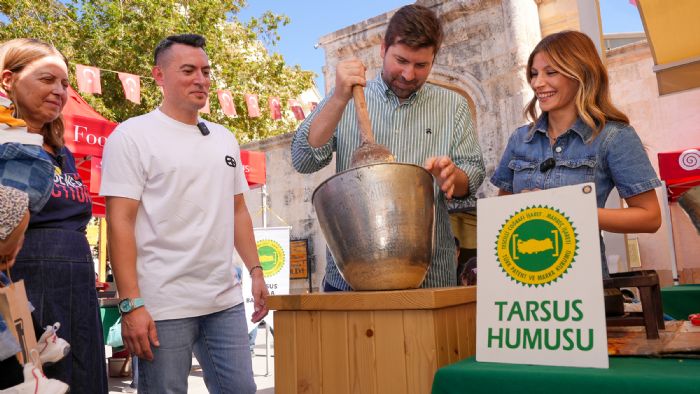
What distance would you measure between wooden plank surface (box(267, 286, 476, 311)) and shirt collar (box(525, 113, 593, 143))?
0.59 m

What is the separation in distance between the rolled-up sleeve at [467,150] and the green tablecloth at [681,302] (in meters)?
2.25

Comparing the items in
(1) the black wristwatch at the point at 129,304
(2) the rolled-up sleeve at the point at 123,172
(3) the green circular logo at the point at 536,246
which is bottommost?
(1) the black wristwatch at the point at 129,304

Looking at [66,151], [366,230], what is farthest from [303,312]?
[66,151]

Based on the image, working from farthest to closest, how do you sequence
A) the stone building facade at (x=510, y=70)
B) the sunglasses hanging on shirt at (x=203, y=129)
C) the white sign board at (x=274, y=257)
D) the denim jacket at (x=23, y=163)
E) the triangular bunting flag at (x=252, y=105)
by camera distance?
the triangular bunting flag at (x=252, y=105), the stone building facade at (x=510, y=70), the white sign board at (x=274, y=257), the sunglasses hanging on shirt at (x=203, y=129), the denim jacket at (x=23, y=163)

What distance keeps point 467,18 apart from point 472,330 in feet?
Answer: 26.1

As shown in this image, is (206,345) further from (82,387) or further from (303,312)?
(303,312)

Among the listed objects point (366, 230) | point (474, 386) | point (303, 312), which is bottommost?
point (474, 386)

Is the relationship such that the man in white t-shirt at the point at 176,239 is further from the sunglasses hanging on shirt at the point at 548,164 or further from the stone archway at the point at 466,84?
the stone archway at the point at 466,84

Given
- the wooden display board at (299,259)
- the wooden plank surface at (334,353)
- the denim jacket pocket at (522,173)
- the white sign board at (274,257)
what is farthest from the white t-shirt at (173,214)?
the wooden display board at (299,259)

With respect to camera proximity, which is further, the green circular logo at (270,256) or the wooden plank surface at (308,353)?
the green circular logo at (270,256)

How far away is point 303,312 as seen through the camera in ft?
4.25

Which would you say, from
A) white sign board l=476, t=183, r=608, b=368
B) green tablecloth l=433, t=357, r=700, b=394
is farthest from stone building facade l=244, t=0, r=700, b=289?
green tablecloth l=433, t=357, r=700, b=394

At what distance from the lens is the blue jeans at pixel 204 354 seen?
1.82m

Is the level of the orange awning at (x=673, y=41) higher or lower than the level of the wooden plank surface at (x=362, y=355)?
higher
